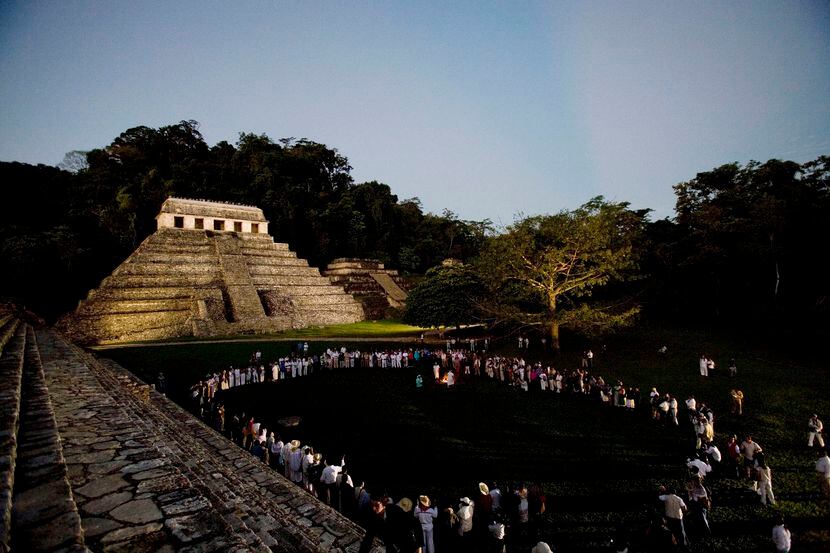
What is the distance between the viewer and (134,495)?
367 centimetres

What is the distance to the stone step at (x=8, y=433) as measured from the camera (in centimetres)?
237

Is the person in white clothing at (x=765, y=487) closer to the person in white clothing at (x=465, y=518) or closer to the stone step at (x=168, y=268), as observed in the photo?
the person in white clothing at (x=465, y=518)

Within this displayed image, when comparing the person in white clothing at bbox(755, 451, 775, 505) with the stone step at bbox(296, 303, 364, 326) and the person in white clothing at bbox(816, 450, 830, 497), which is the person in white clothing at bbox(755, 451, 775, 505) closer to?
the person in white clothing at bbox(816, 450, 830, 497)

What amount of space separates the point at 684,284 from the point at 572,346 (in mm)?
16686

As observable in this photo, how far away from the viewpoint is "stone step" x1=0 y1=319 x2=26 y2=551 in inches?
93.2

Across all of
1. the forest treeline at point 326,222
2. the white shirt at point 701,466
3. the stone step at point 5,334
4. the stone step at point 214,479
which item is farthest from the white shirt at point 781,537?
the forest treeline at point 326,222

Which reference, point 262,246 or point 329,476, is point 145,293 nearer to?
point 262,246

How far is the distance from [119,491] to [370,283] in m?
42.9

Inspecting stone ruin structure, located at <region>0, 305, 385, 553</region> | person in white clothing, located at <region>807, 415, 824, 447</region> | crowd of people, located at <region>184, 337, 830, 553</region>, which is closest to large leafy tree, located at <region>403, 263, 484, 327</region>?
crowd of people, located at <region>184, 337, 830, 553</region>

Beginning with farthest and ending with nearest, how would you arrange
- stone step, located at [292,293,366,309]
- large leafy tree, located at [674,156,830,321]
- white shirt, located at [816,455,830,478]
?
stone step, located at [292,293,366,309] < large leafy tree, located at [674,156,830,321] < white shirt, located at [816,455,830,478]

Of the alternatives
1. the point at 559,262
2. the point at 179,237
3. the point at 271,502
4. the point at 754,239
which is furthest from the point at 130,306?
the point at 754,239

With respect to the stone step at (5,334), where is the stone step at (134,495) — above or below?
below

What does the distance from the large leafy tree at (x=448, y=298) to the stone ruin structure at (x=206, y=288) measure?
32.8 feet

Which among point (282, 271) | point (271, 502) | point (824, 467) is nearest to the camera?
point (271, 502)
